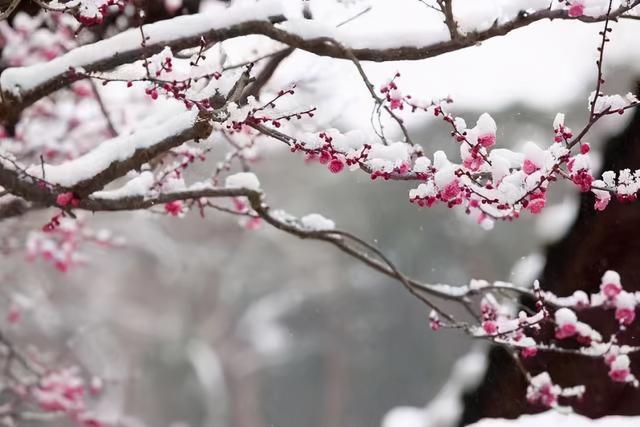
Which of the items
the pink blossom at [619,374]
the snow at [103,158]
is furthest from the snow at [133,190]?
the pink blossom at [619,374]

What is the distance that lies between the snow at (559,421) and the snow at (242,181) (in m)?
1.69

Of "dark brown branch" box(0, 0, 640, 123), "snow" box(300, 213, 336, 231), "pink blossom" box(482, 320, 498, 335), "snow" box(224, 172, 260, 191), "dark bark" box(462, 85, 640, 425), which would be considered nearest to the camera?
"dark brown branch" box(0, 0, 640, 123)

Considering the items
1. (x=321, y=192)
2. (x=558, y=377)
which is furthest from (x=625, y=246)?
(x=321, y=192)

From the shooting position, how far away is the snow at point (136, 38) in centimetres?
312

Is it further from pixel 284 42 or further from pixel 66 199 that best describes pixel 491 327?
pixel 66 199

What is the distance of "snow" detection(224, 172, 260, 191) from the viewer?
3.55m

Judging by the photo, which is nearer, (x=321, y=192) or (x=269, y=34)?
(x=269, y=34)

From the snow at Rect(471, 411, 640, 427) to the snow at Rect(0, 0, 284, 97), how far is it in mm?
2285

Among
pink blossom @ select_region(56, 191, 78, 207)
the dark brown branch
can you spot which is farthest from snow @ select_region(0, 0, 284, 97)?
pink blossom @ select_region(56, 191, 78, 207)

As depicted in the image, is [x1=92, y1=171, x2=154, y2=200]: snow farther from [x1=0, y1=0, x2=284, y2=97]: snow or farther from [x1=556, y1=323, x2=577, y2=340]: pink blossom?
[x1=556, y1=323, x2=577, y2=340]: pink blossom

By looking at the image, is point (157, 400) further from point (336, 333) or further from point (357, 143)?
point (357, 143)

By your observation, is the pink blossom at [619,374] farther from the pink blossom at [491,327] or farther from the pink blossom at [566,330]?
the pink blossom at [491,327]

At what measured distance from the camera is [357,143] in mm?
2678

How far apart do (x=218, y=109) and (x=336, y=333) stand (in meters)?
17.6
